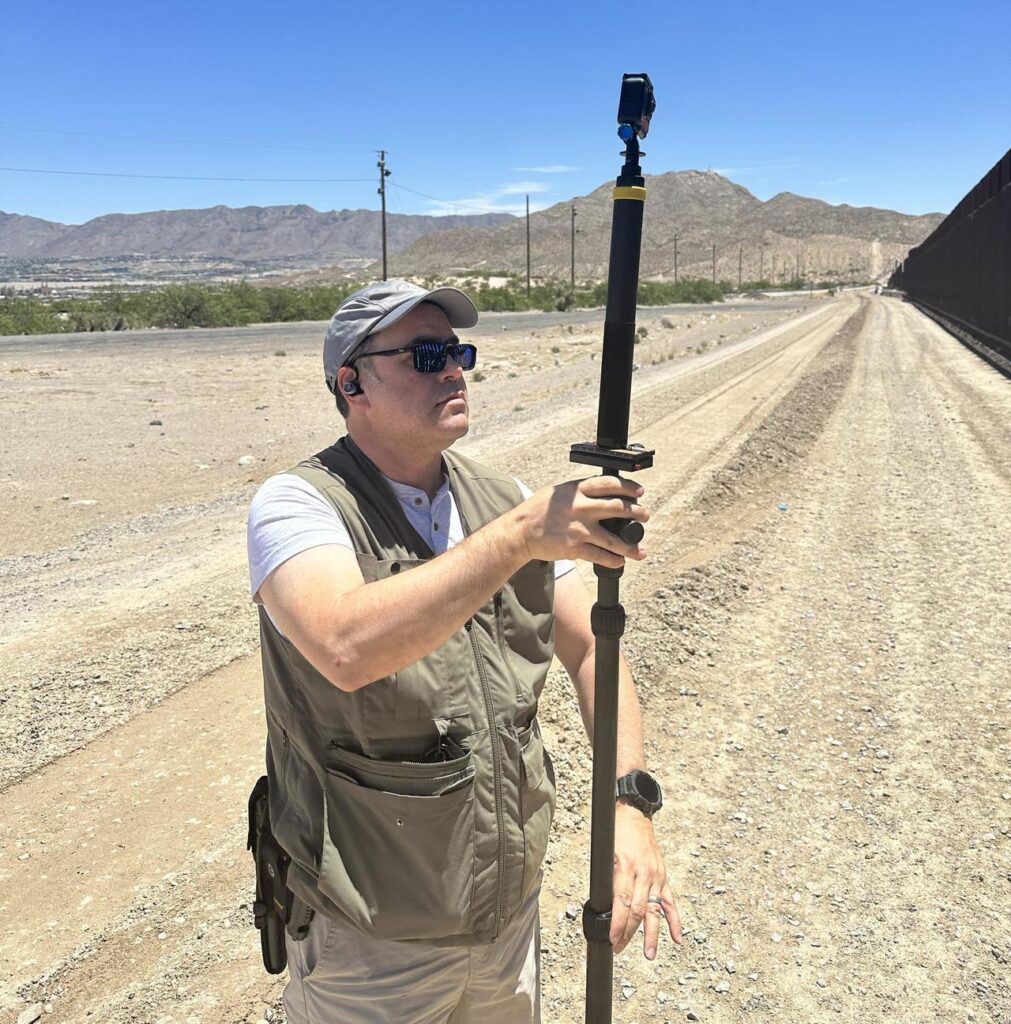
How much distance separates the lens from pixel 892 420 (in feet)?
47.7

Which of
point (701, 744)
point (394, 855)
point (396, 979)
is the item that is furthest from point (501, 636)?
point (701, 744)

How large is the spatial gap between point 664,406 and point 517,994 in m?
15.1

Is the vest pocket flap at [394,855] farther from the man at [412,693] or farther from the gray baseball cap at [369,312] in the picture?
the gray baseball cap at [369,312]

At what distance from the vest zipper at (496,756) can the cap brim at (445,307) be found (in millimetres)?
665

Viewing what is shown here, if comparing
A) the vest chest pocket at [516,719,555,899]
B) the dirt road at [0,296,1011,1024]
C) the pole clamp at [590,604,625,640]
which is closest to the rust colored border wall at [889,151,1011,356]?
the dirt road at [0,296,1011,1024]

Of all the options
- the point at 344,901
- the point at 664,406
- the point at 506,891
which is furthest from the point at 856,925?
the point at 664,406

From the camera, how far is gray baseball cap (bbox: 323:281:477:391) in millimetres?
1986

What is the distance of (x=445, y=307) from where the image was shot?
2.14 m

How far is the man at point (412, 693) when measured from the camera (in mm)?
1515

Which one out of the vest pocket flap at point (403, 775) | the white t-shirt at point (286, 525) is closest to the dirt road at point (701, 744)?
the vest pocket flap at point (403, 775)

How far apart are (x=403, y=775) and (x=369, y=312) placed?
3.20ft

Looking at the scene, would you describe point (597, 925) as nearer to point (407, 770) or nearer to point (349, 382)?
point (407, 770)

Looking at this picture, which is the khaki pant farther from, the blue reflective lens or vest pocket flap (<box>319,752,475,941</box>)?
the blue reflective lens

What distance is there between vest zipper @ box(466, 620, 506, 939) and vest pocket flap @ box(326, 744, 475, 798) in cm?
9
